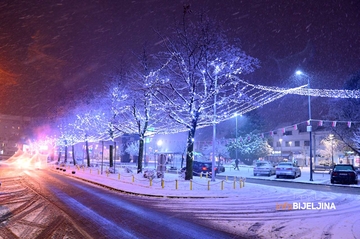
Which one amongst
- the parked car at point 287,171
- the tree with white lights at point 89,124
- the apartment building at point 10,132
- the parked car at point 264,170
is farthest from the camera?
the apartment building at point 10,132

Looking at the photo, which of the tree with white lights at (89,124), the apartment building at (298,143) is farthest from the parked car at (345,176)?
the apartment building at (298,143)

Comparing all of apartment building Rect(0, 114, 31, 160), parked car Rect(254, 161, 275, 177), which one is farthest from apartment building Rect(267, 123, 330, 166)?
apartment building Rect(0, 114, 31, 160)

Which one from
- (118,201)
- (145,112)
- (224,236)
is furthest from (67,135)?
(224,236)

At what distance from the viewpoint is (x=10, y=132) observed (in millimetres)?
122562

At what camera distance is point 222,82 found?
22688 millimetres

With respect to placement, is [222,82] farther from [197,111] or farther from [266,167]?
[266,167]

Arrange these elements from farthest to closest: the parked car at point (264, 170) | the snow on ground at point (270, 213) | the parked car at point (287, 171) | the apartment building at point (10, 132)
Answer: the apartment building at point (10, 132) < the parked car at point (264, 170) < the parked car at point (287, 171) < the snow on ground at point (270, 213)

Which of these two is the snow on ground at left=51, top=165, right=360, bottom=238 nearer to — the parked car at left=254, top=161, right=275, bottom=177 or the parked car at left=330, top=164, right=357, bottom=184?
the parked car at left=330, top=164, right=357, bottom=184

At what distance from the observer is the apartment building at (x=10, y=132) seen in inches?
4392

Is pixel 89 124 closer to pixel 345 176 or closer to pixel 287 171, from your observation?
pixel 287 171

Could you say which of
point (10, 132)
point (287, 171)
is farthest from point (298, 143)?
point (10, 132)

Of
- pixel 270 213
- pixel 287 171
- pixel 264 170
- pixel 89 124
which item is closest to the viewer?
pixel 270 213

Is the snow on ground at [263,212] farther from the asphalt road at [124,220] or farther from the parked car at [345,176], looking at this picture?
the parked car at [345,176]

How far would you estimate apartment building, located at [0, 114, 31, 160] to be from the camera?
366ft
